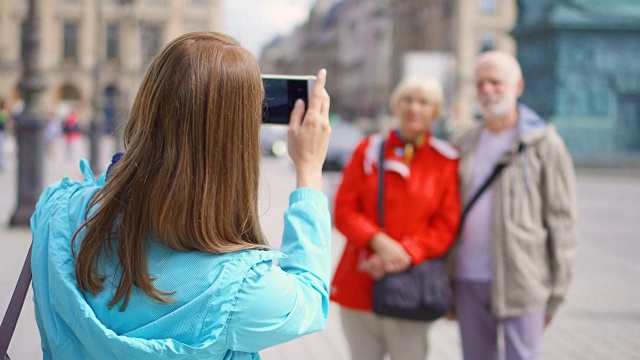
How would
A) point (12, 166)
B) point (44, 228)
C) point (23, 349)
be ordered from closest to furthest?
point (44, 228) → point (23, 349) → point (12, 166)

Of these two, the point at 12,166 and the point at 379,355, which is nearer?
the point at 379,355

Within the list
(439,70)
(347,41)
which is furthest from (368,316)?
(347,41)

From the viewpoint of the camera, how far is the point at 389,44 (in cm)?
9388

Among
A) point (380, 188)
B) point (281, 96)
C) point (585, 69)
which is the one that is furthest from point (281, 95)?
point (585, 69)

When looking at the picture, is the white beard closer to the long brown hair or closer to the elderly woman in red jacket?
the elderly woman in red jacket

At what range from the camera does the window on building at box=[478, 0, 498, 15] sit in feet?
226

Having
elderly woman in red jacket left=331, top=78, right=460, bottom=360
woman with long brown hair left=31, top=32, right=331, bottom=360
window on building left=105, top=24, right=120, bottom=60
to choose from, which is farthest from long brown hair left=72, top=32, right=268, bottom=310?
window on building left=105, top=24, right=120, bottom=60

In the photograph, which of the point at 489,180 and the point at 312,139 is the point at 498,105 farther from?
the point at 312,139

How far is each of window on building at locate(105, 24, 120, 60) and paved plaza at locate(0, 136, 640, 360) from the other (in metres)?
68.7

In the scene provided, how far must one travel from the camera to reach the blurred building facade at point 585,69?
22.6 meters

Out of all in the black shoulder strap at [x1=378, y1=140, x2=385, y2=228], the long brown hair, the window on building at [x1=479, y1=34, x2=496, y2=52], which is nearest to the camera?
the long brown hair

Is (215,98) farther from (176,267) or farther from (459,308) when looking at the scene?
(459,308)

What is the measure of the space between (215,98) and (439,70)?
117 feet

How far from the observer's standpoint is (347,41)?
4690 inches
